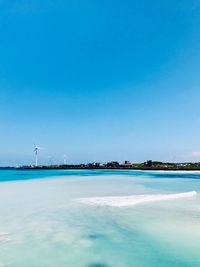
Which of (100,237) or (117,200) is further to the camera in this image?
(117,200)

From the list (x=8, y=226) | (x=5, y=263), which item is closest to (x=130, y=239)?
(x=5, y=263)

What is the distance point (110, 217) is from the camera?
9.93 meters

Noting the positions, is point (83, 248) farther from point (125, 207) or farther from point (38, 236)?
point (125, 207)

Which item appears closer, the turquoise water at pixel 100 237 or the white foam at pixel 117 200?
the turquoise water at pixel 100 237

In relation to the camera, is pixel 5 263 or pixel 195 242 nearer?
pixel 5 263

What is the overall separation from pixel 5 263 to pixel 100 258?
6.56ft

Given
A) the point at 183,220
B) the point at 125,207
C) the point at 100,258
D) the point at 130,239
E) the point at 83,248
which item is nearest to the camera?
the point at 100,258

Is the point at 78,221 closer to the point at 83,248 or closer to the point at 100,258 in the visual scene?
the point at 83,248

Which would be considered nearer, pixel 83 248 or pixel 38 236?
pixel 83 248

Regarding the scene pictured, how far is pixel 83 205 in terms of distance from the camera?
1262 centimetres

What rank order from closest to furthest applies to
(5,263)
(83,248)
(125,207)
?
(5,263) → (83,248) → (125,207)

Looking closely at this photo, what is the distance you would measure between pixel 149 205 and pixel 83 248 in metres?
6.68

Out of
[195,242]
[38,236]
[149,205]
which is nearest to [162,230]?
[195,242]

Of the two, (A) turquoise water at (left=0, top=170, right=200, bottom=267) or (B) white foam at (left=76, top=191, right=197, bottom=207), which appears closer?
(A) turquoise water at (left=0, top=170, right=200, bottom=267)
